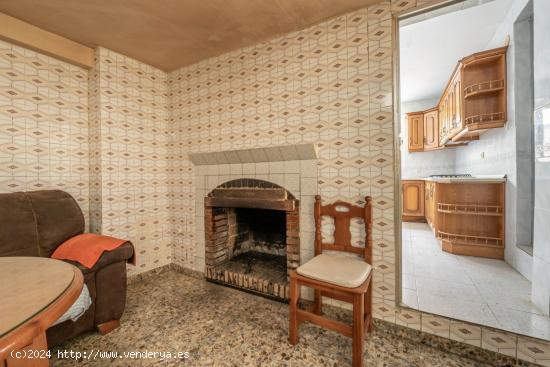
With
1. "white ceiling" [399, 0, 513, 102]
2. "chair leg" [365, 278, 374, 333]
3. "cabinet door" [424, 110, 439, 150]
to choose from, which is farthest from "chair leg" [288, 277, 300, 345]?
"cabinet door" [424, 110, 439, 150]

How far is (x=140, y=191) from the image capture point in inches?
111

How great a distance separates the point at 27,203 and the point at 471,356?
3.50 meters

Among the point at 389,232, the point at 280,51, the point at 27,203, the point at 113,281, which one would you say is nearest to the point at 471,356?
the point at 389,232

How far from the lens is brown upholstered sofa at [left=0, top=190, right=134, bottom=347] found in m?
1.75

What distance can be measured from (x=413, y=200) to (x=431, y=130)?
1.63m

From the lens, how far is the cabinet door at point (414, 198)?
17.7ft

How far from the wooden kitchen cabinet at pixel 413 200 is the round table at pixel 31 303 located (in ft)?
19.6

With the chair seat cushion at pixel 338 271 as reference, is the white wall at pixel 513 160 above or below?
above

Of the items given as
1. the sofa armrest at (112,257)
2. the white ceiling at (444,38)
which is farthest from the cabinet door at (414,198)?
the sofa armrest at (112,257)

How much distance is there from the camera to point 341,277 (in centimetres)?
153

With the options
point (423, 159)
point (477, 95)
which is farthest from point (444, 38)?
point (423, 159)

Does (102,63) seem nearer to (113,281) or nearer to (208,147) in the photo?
(208,147)

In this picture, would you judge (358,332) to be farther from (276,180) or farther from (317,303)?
(276,180)

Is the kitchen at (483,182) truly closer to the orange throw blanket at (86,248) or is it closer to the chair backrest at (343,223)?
the chair backrest at (343,223)
